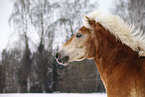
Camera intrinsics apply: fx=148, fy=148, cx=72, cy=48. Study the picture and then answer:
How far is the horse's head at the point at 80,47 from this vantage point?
214 centimetres

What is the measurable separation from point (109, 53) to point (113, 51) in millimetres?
58

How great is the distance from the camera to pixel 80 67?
11.6 m

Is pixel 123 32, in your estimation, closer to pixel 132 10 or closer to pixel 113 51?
pixel 113 51

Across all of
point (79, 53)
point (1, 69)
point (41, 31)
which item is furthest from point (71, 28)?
point (79, 53)

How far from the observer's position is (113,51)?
1.94 meters

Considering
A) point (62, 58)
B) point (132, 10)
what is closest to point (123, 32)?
point (62, 58)

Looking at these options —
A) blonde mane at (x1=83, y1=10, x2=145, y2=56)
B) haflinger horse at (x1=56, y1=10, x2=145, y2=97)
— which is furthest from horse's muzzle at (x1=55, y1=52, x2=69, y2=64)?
blonde mane at (x1=83, y1=10, x2=145, y2=56)

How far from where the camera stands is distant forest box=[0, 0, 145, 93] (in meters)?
11.6

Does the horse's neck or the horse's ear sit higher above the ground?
the horse's ear

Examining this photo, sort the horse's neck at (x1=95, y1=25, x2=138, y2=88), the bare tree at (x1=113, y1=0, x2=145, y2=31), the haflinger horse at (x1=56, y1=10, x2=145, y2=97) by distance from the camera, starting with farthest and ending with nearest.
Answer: the bare tree at (x1=113, y1=0, x2=145, y2=31) < the horse's neck at (x1=95, y1=25, x2=138, y2=88) < the haflinger horse at (x1=56, y1=10, x2=145, y2=97)

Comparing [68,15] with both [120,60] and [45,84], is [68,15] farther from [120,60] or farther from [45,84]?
[120,60]

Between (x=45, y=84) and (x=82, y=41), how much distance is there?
431 inches

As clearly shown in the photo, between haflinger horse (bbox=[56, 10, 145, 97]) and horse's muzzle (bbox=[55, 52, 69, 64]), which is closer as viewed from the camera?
haflinger horse (bbox=[56, 10, 145, 97])

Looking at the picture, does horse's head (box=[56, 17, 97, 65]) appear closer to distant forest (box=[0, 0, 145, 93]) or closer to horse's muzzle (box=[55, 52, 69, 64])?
horse's muzzle (box=[55, 52, 69, 64])
